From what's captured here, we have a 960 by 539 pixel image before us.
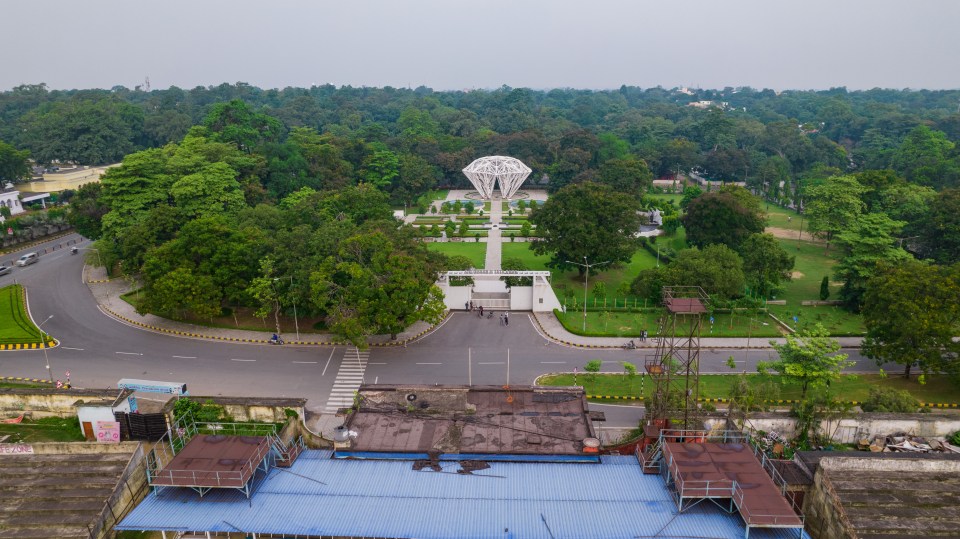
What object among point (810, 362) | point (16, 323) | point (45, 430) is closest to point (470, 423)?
point (810, 362)

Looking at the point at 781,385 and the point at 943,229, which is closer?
the point at 781,385

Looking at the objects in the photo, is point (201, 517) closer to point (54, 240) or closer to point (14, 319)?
point (14, 319)

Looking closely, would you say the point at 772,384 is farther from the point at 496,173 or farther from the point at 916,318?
the point at 496,173

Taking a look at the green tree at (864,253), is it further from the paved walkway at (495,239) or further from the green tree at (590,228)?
the paved walkway at (495,239)

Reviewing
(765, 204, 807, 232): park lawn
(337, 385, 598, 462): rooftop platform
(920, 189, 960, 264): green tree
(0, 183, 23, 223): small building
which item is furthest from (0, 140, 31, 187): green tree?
(920, 189, 960, 264): green tree

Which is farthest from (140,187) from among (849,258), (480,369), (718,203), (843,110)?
(843,110)

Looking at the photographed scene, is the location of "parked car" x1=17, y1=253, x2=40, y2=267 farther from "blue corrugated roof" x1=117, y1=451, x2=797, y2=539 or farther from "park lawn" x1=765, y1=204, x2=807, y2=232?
"park lawn" x1=765, y1=204, x2=807, y2=232
